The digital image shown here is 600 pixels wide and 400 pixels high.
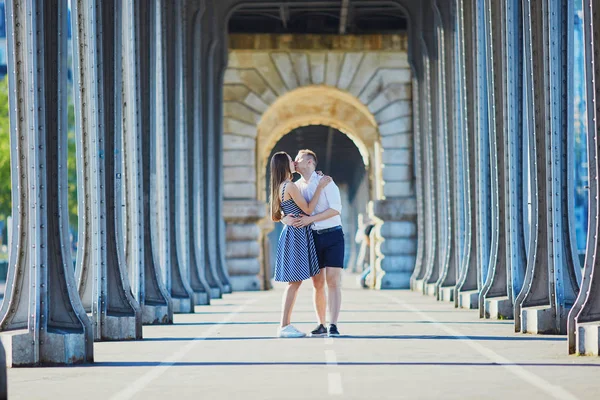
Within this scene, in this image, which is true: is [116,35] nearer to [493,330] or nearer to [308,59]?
[493,330]

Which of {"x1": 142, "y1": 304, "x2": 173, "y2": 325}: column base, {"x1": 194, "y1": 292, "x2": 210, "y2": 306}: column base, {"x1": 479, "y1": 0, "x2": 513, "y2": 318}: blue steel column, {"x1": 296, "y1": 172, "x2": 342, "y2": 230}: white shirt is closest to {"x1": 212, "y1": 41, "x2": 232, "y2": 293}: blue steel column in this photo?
{"x1": 194, "y1": 292, "x2": 210, "y2": 306}: column base

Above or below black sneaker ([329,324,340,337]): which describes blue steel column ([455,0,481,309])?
above

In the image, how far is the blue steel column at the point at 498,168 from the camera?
18297mm

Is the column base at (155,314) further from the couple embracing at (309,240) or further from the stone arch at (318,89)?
the stone arch at (318,89)

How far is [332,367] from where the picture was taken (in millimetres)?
10844

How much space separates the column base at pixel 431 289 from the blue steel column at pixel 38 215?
15.9 meters

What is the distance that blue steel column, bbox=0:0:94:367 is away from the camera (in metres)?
11.6

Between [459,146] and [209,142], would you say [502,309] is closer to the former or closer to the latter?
[459,146]

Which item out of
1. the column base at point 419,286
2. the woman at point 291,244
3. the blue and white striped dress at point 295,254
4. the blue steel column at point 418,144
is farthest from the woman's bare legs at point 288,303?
the blue steel column at point 418,144

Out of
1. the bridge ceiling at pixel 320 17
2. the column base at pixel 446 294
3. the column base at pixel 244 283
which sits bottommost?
the column base at pixel 244 283

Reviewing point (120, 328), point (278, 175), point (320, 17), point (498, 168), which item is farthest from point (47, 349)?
point (320, 17)

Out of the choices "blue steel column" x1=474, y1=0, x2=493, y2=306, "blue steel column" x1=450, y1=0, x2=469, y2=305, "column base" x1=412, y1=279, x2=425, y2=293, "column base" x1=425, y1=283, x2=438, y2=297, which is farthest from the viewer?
"column base" x1=412, y1=279, x2=425, y2=293

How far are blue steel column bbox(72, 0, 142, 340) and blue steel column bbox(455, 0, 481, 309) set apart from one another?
322 inches

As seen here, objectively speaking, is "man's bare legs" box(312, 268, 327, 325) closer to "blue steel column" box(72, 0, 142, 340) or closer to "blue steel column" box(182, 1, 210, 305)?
"blue steel column" box(72, 0, 142, 340)
